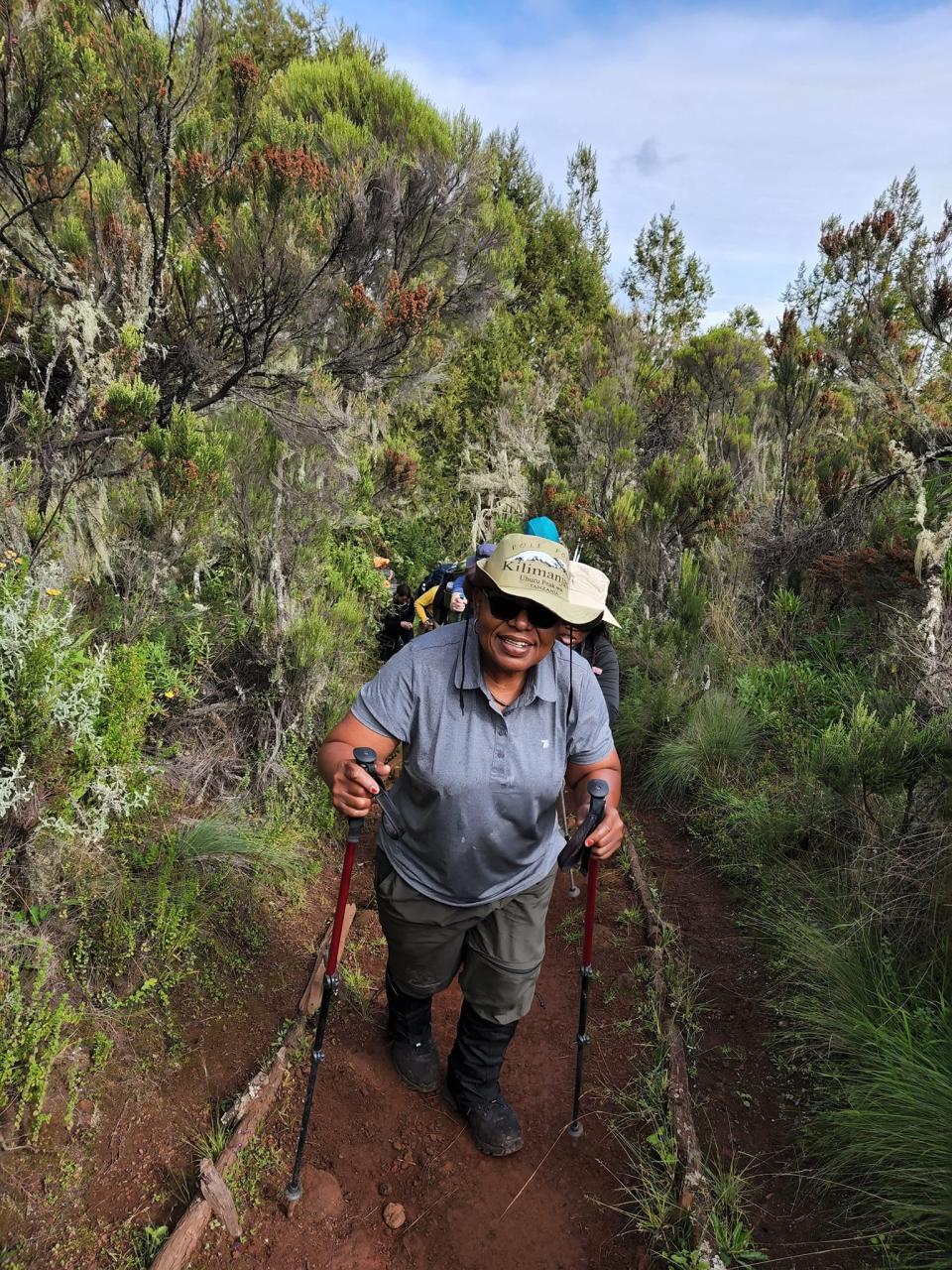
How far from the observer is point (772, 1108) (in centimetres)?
294

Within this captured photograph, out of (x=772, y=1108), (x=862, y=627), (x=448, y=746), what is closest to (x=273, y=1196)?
(x=448, y=746)

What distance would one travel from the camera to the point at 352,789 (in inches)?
87.1

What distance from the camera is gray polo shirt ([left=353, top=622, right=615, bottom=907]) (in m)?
2.26

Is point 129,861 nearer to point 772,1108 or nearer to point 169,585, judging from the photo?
point 169,585

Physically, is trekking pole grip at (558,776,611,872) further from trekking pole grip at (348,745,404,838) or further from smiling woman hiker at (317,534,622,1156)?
trekking pole grip at (348,745,404,838)

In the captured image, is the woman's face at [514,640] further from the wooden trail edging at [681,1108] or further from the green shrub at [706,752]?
the green shrub at [706,752]

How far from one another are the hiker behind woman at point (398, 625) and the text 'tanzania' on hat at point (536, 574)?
582cm

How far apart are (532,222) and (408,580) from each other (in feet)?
37.3

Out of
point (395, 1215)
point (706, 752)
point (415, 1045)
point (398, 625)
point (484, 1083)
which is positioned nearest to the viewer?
point (395, 1215)

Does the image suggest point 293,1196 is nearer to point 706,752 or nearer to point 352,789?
point 352,789

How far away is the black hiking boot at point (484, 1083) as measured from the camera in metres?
2.68

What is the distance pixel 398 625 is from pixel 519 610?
614 centimetres

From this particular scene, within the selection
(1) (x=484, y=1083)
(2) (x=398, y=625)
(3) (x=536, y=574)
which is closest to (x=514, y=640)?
(3) (x=536, y=574)

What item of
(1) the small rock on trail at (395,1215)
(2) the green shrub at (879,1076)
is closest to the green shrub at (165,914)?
(1) the small rock on trail at (395,1215)
